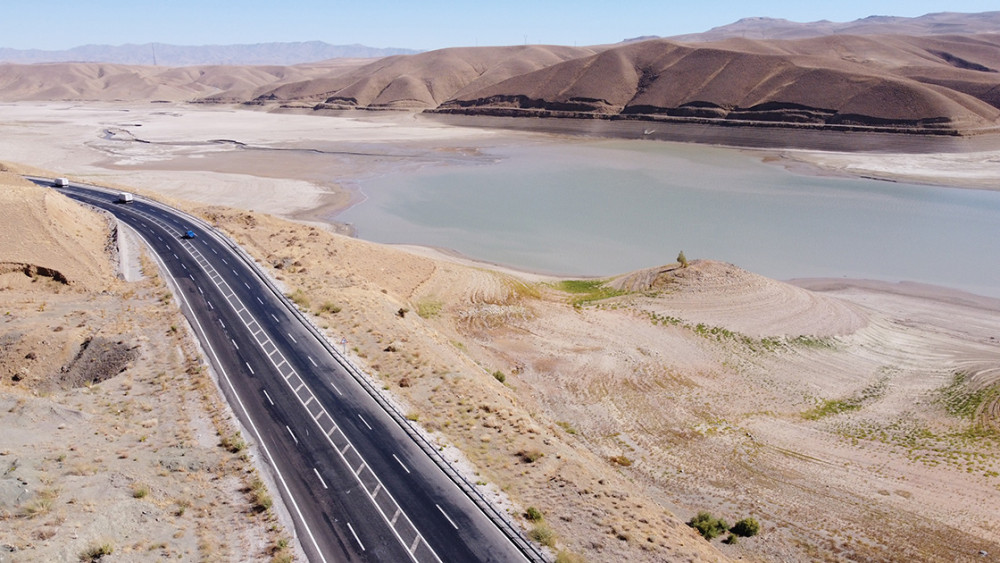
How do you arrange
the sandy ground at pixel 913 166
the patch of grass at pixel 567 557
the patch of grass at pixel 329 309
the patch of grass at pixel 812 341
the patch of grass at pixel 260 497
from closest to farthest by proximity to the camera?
the patch of grass at pixel 567 557 < the patch of grass at pixel 260 497 < the patch of grass at pixel 329 309 < the patch of grass at pixel 812 341 < the sandy ground at pixel 913 166

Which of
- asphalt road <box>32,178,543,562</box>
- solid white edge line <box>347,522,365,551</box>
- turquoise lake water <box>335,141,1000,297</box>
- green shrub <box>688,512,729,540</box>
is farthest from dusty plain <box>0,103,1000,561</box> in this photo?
turquoise lake water <box>335,141,1000,297</box>

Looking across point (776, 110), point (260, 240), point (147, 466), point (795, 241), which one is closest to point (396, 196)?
point (260, 240)

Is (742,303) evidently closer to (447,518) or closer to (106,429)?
(447,518)

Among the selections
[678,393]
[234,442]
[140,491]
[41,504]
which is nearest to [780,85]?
[678,393]

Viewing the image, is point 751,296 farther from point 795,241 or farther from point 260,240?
point 260,240

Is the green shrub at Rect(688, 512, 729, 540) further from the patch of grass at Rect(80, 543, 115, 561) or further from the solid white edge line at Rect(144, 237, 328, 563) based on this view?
the patch of grass at Rect(80, 543, 115, 561)

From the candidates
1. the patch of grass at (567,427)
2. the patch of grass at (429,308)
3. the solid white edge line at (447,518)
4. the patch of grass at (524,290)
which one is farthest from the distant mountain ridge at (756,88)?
the solid white edge line at (447,518)

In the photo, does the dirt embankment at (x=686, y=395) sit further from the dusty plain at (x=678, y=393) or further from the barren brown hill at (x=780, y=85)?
the barren brown hill at (x=780, y=85)
